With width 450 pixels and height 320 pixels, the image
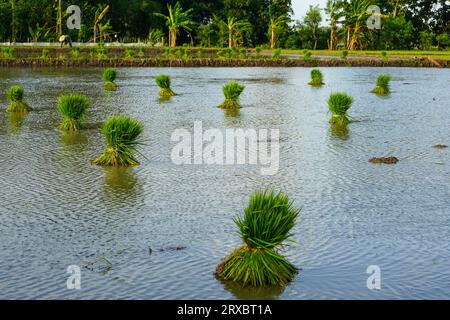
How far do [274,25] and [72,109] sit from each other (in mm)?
50252

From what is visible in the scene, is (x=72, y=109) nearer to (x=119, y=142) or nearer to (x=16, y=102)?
(x=16, y=102)

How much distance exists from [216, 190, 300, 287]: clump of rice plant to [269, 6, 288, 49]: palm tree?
197 ft

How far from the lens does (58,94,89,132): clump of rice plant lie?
19.3 metres

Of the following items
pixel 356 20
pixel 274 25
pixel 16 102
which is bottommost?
pixel 16 102

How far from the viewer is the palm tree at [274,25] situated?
6806cm

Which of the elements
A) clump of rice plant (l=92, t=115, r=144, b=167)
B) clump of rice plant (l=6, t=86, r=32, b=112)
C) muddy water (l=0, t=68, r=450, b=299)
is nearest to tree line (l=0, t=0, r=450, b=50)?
clump of rice plant (l=6, t=86, r=32, b=112)

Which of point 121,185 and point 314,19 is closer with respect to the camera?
point 121,185

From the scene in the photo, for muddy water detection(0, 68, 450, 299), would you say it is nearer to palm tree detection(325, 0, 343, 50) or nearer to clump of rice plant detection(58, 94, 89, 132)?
clump of rice plant detection(58, 94, 89, 132)

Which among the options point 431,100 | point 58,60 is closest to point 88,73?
point 58,60

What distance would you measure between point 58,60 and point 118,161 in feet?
108

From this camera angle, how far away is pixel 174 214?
443 inches

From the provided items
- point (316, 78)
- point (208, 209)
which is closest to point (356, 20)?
point (316, 78)

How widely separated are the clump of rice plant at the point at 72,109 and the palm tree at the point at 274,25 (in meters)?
49.2

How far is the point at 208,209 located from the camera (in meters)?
11.6
